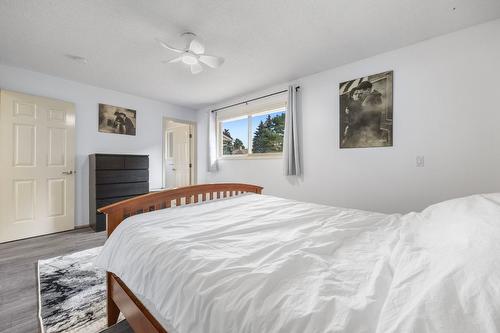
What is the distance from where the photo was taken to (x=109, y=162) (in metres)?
3.54

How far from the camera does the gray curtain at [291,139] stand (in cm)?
344

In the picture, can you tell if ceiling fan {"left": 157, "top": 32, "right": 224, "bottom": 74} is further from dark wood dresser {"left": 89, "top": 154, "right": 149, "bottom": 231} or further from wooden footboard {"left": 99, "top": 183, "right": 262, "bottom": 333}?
dark wood dresser {"left": 89, "top": 154, "right": 149, "bottom": 231}

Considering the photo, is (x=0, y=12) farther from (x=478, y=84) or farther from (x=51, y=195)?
(x=478, y=84)

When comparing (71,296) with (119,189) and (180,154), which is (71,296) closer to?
(119,189)

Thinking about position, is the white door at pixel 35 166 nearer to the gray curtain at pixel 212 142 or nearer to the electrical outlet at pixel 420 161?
the gray curtain at pixel 212 142

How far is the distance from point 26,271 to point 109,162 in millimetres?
1783

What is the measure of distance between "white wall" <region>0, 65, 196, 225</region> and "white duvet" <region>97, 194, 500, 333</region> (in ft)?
10.3

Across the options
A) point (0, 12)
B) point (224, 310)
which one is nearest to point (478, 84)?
point (224, 310)

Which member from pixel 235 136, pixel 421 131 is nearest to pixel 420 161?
pixel 421 131

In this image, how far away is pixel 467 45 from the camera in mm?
2207

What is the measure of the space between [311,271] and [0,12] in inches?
131

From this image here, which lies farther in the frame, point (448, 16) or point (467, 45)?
point (467, 45)

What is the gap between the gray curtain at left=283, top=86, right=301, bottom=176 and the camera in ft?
11.3

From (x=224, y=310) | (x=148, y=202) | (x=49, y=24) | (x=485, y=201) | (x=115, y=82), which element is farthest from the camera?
(x=115, y=82)
